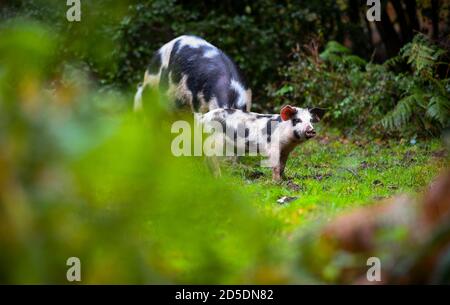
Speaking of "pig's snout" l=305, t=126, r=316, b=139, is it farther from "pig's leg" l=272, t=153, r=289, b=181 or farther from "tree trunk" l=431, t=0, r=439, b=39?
"tree trunk" l=431, t=0, r=439, b=39

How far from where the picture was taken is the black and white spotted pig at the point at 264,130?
727cm

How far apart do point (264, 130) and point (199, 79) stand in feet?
4.20

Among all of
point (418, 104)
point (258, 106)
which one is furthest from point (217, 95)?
point (258, 106)

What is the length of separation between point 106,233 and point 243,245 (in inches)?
17.3

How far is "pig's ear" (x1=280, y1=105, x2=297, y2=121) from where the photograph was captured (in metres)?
7.17

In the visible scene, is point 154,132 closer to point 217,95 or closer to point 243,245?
point 243,245

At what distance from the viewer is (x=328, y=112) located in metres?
11.3

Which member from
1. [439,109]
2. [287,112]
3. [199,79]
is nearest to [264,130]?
[287,112]

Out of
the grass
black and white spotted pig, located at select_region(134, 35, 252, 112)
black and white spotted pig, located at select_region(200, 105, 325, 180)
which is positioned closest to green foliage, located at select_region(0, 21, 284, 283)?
the grass

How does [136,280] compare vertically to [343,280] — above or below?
above

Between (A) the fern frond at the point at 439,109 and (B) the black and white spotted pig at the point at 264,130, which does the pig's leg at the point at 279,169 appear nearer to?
(B) the black and white spotted pig at the point at 264,130

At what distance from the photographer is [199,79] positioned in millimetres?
8266

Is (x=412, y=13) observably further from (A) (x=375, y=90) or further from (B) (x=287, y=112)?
(B) (x=287, y=112)

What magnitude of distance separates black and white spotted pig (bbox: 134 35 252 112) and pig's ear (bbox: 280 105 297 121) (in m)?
0.95
